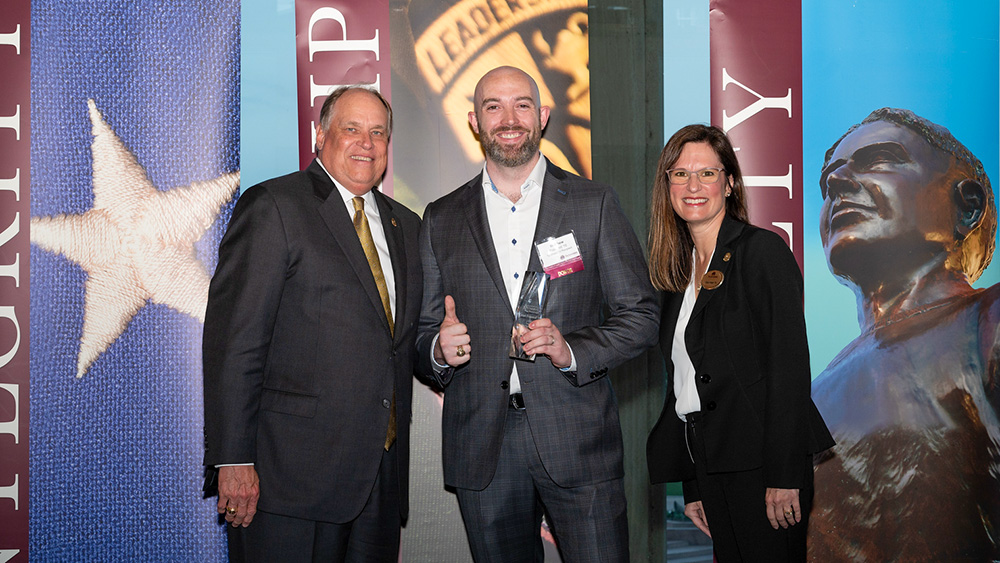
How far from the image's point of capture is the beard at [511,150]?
2494 millimetres

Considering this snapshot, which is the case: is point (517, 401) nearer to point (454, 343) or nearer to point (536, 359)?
point (536, 359)

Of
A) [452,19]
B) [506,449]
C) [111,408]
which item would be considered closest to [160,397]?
[111,408]

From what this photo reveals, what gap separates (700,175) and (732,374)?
2.39 ft

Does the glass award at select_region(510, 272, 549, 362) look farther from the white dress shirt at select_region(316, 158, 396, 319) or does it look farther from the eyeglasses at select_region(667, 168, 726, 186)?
the eyeglasses at select_region(667, 168, 726, 186)

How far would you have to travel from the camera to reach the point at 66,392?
320cm

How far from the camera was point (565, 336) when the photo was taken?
237 cm

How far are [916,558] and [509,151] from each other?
9.47 feet

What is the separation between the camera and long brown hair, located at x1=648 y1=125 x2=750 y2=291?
99.7 inches

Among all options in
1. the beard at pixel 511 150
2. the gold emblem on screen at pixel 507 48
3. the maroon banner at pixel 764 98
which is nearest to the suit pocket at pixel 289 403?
the beard at pixel 511 150

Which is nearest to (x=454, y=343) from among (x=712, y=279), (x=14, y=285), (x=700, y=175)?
(x=712, y=279)

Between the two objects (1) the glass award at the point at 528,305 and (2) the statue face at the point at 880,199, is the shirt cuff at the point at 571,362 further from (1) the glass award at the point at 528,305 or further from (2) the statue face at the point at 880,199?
(2) the statue face at the point at 880,199

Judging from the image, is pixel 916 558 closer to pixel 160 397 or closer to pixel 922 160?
pixel 922 160

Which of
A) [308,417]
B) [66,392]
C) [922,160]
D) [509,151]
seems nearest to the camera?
[308,417]

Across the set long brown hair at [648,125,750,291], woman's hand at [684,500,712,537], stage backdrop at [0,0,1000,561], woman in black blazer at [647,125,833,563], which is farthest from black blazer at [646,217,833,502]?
stage backdrop at [0,0,1000,561]
